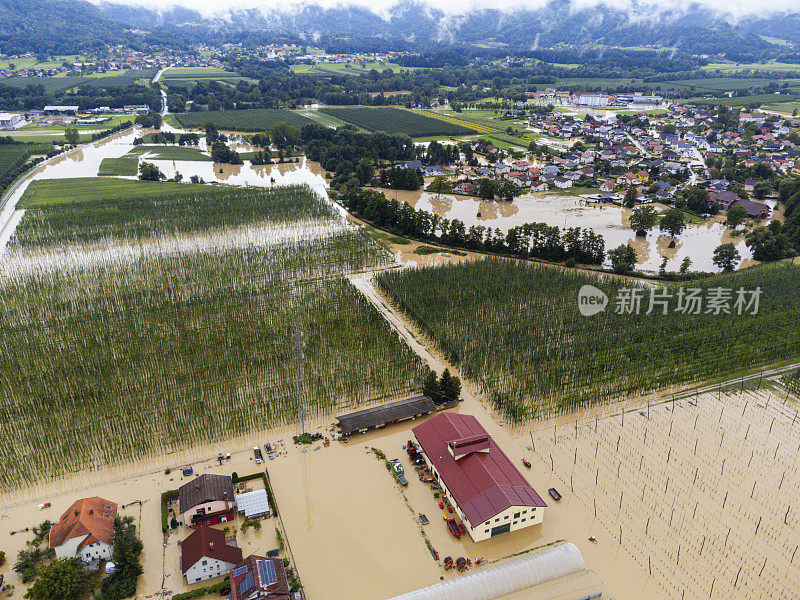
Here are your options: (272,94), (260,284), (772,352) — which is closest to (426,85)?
(272,94)

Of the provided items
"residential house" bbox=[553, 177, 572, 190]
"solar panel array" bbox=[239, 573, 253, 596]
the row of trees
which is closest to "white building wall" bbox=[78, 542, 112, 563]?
"solar panel array" bbox=[239, 573, 253, 596]

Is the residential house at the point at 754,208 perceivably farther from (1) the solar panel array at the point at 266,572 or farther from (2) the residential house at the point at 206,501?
(1) the solar panel array at the point at 266,572

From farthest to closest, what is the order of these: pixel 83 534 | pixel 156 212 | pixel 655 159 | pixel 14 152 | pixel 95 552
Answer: pixel 655 159, pixel 14 152, pixel 156 212, pixel 95 552, pixel 83 534

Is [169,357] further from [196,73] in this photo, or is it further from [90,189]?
[196,73]

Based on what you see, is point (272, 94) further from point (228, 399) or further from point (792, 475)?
point (792, 475)

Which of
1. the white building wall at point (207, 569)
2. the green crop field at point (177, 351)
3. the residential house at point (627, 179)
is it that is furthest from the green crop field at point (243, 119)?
the white building wall at point (207, 569)

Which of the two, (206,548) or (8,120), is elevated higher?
(8,120)

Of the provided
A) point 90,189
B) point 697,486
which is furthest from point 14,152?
point 697,486
